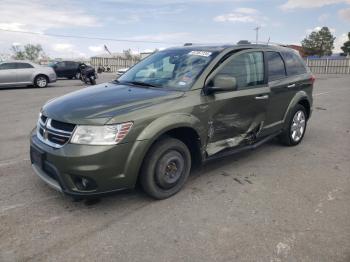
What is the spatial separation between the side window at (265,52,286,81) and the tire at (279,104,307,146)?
0.73 m

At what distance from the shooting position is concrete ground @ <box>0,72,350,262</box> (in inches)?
112

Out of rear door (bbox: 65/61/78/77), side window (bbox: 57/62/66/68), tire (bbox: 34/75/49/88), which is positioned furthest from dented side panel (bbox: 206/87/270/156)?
side window (bbox: 57/62/66/68)

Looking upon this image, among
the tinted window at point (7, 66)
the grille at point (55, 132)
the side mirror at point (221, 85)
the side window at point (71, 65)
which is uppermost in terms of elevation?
the side window at point (71, 65)

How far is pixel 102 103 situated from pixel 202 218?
1568 millimetres

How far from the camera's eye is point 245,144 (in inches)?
184

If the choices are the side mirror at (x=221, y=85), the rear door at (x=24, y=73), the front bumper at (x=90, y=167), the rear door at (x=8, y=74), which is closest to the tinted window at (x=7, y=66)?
the rear door at (x=8, y=74)

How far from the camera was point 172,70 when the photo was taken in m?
4.30

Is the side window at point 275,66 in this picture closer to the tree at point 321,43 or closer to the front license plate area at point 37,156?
the front license plate area at point 37,156

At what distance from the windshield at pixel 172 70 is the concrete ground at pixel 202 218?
129 centimetres

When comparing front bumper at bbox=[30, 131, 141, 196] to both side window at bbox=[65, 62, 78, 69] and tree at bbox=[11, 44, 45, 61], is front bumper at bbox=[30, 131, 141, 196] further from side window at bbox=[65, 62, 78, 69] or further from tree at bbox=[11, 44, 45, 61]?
tree at bbox=[11, 44, 45, 61]

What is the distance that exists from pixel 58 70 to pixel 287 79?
854 inches

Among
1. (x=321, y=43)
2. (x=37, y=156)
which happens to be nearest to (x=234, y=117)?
(x=37, y=156)

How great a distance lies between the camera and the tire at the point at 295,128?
570 cm

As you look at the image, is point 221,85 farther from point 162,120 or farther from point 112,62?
point 112,62
